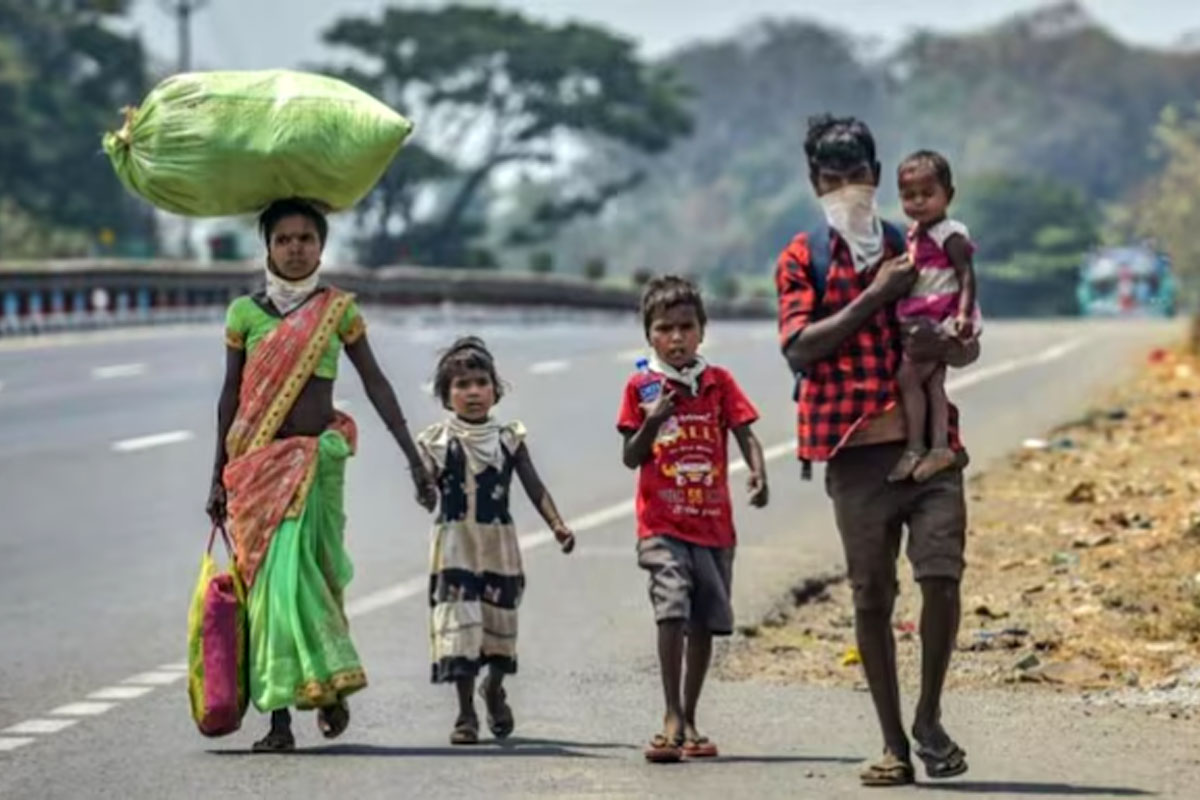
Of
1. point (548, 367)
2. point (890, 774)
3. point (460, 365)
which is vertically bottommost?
point (548, 367)

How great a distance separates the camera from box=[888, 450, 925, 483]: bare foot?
8852 mm

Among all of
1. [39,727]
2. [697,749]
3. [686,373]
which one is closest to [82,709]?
[39,727]

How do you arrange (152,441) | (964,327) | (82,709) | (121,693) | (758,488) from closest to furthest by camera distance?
(964,327) < (758,488) < (82,709) < (121,693) < (152,441)

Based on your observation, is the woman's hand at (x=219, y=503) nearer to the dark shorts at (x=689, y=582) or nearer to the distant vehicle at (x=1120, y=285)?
the dark shorts at (x=689, y=582)

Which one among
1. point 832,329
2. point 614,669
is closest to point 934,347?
point 832,329

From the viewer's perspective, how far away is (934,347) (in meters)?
8.85

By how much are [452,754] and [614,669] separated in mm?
2227

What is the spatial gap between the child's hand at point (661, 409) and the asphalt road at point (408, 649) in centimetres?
98

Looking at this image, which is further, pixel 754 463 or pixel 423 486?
pixel 423 486

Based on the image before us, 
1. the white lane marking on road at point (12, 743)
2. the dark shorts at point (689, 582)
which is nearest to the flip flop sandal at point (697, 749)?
the dark shorts at point (689, 582)

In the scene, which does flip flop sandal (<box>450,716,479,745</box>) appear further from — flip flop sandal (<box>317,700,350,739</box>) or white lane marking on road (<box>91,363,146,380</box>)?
white lane marking on road (<box>91,363,146,380</box>)

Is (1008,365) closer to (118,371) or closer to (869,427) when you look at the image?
(118,371)

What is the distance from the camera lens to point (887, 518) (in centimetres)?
897

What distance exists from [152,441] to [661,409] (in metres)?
14.6
